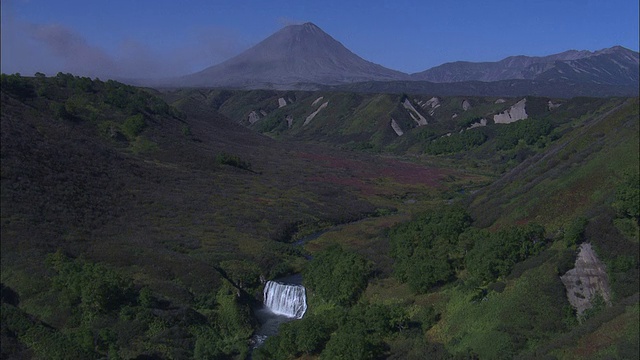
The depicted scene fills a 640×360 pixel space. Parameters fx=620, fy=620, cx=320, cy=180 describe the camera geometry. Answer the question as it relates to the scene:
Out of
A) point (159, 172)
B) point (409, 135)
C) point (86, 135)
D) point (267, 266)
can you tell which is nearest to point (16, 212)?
point (267, 266)

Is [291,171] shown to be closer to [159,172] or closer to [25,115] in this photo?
[159,172]

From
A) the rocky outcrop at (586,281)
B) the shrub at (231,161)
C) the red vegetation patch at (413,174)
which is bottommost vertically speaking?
the red vegetation patch at (413,174)

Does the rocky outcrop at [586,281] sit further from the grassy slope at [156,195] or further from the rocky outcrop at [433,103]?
the rocky outcrop at [433,103]

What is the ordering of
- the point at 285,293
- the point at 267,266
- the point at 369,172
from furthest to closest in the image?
the point at 369,172 → the point at 267,266 → the point at 285,293

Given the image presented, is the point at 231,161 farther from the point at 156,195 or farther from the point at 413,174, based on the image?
the point at 413,174

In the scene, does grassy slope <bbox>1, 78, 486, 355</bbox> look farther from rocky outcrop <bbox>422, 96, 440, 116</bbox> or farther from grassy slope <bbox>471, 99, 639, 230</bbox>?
rocky outcrop <bbox>422, 96, 440, 116</bbox>

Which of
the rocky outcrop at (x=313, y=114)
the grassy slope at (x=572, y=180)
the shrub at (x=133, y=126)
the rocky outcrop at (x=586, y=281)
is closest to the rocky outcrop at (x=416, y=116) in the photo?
the rocky outcrop at (x=313, y=114)
